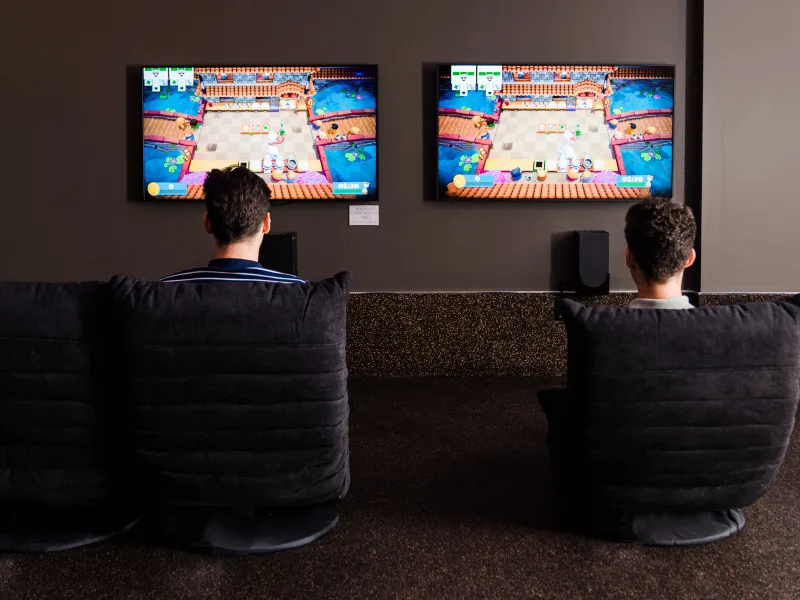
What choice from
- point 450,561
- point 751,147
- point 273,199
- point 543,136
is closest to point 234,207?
point 450,561

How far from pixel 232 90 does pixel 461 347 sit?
1813mm

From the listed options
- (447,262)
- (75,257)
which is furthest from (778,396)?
(75,257)

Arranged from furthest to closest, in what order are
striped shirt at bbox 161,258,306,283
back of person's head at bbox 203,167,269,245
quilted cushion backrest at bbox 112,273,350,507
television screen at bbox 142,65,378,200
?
television screen at bbox 142,65,378,200 < back of person's head at bbox 203,167,269,245 < striped shirt at bbox 161,258,306,283 < quilted cushion backrest at bbox 112,273,350,507

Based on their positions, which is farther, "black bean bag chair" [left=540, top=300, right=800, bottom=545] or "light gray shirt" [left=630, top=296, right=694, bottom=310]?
"light gray shirt" [left=630, top=296, right=694, bottom=310]

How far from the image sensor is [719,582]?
1.43 meters

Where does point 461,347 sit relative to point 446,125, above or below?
below

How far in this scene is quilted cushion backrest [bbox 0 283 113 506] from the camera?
4.72 feet

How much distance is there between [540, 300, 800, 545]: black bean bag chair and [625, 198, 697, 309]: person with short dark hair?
228mm

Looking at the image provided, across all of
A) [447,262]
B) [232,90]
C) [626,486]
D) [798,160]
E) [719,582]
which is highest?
[232,90]

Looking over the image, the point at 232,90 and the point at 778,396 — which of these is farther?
the point at 232,90

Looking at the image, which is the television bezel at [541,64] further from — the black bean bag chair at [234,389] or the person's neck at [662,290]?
the black bean bag chair at [234,389]

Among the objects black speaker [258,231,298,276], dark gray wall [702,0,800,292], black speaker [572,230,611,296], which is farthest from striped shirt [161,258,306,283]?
dark gray wall [702,0,800,292]

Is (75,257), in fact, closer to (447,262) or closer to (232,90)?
(232,90)

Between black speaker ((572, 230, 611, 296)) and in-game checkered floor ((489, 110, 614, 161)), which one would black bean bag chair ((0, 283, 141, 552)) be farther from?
black speaker ((572, 230, 611, 296))
